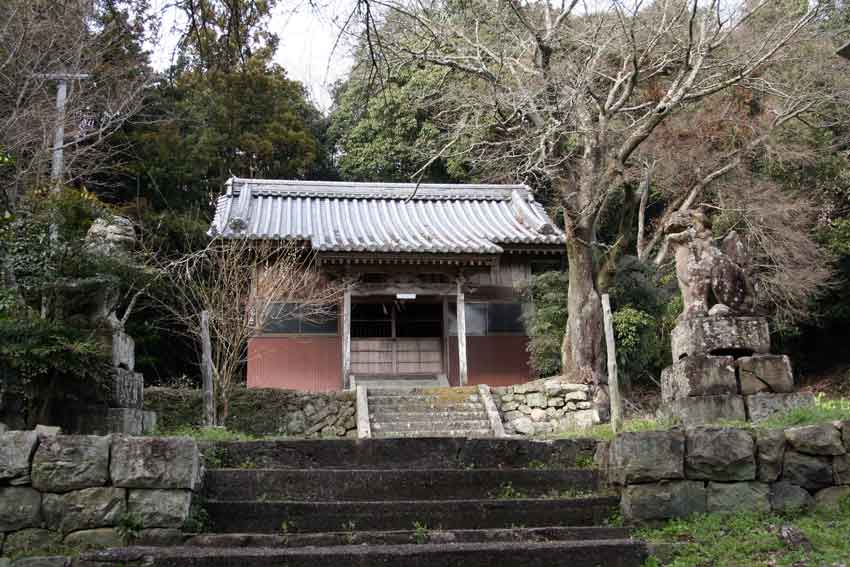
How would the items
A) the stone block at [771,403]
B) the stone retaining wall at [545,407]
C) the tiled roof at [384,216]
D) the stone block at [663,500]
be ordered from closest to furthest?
the stone block at [663,500], the stone block at [771,403], the stone retaining wall at [545,407], the tiled roof at [384,216]

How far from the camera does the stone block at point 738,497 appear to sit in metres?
6.52

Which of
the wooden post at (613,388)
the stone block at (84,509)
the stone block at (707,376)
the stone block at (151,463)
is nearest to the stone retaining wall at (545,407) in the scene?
the wooden post at (613,388)

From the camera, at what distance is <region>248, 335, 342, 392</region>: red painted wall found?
1786cm

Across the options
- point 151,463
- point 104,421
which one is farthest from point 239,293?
point 151,463

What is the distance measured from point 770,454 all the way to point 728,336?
2117 millimetres

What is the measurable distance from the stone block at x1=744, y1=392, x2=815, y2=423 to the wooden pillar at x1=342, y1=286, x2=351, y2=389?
9.65 m

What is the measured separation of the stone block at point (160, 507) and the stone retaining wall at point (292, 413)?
26.5 feet

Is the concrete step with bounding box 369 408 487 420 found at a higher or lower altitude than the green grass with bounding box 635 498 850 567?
higher

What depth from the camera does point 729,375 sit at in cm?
839

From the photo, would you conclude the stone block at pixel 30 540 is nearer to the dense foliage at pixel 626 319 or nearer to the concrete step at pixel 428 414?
the concrete step at pixel 428 414

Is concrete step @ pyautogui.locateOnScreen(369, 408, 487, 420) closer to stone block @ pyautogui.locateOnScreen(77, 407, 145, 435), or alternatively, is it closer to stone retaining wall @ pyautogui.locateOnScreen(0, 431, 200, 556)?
stone block @ pyautogui.locateOnScreen(77, 407, 145, 435)

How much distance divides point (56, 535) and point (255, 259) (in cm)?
1076

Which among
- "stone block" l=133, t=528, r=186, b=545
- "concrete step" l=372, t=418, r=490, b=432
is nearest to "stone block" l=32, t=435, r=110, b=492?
"stone block" l=133, t=528, r=186, b=545

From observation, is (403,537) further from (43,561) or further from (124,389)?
(124,389)
